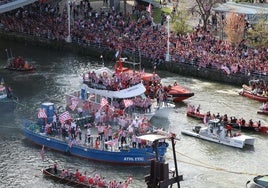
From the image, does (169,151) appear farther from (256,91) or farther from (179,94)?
(256,91)

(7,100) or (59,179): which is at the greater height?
(7,100)

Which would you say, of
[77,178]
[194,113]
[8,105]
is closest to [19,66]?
[8,105]

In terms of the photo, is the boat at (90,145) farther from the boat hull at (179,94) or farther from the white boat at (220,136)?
the boat hull at (179,94)

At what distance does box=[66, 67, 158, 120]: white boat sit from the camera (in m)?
69.6

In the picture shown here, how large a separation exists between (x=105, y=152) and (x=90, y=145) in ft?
6.29

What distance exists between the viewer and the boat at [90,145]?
5991 centimetres

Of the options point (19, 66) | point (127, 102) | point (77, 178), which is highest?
point (19, 66)

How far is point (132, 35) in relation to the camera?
98.2 meters

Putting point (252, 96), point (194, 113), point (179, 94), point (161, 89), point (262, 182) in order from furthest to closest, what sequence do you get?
1. point (252, 96)
2. point (179, 94)
3. point (161, 89)
4. point (194, 113)
5. point (262, 182)

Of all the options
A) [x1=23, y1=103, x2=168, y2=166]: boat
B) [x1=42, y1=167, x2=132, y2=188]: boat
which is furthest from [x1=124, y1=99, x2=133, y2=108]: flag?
[x1=42, y1=167, x2=132, y2=188]: boat

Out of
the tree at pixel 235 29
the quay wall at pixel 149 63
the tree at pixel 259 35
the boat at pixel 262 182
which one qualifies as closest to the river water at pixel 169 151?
the quay wall at pixel 149 63

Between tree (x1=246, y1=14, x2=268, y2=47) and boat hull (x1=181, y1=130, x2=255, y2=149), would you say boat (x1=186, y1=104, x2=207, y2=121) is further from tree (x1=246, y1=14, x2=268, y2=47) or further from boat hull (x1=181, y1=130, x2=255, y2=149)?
tree (x1=246, y1=14, x2=268, y2=47)

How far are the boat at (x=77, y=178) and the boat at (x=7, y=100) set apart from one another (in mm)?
17728

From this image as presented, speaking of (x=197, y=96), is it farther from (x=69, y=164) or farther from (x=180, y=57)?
(x=69, y=164)
